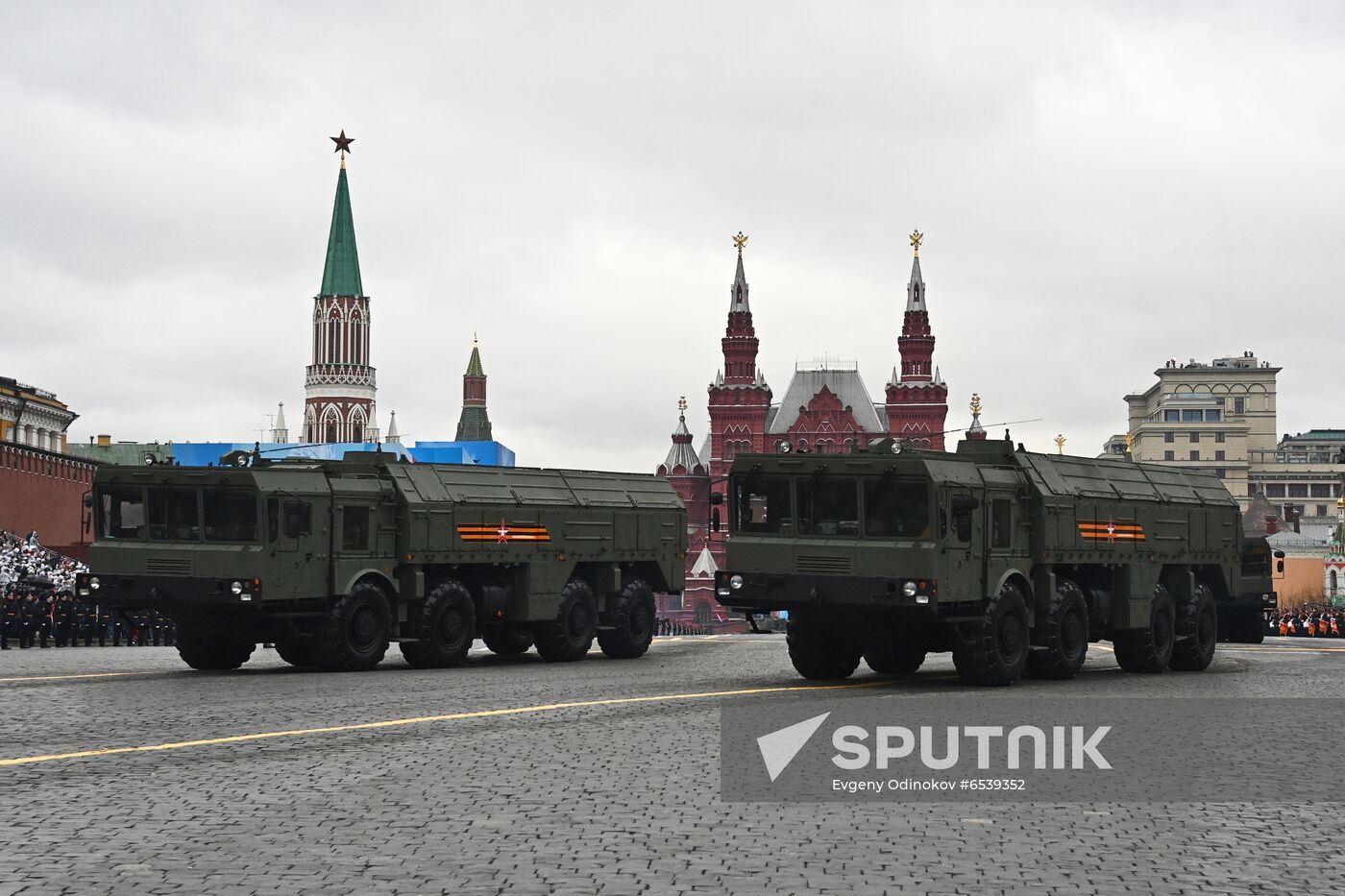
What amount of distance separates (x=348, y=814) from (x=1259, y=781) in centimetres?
684

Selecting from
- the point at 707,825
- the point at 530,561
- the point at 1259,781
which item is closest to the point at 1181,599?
the point at 530,561

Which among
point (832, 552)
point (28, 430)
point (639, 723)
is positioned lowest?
point (639, 723)

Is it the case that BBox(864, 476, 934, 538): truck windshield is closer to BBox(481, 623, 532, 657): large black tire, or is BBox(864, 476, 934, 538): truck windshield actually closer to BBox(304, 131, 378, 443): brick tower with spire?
BBox(481, 623, 532, 657): large black tire

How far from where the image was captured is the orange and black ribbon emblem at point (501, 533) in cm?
2747

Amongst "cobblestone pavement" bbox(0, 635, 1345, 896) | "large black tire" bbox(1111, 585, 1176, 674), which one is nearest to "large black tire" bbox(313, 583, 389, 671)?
"cobblestone pavement" bbox(0, 635, 1345, 896)

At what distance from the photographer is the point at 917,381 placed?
145875 mm

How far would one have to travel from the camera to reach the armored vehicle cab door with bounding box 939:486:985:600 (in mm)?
22062

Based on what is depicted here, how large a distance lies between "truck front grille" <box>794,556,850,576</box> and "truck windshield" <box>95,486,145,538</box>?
9543 millimetres

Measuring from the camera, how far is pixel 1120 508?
26.2m

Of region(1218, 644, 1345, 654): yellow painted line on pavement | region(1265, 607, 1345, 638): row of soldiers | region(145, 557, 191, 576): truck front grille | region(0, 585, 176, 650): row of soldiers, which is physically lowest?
region(1265, 607, 1345, 638): row of soldiers

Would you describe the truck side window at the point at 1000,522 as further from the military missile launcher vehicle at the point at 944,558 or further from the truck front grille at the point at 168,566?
the truck front grille at the point at 168,566

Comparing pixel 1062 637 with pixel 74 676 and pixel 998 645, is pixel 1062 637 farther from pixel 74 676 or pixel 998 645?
pixel 74 676

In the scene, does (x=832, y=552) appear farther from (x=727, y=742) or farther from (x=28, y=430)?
(x=28, y=430)

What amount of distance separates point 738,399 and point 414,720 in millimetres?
129628
